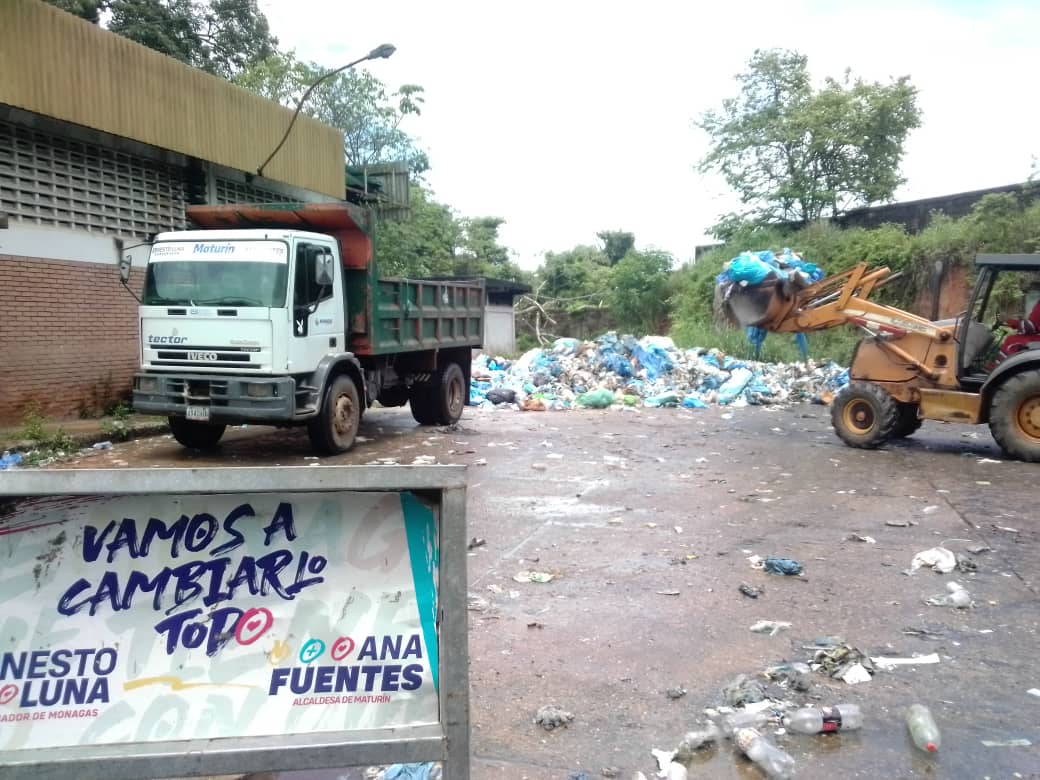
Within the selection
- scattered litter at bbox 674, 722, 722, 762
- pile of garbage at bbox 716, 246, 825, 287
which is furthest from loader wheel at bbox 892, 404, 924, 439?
scattered litter at bbox 674, 722, 722, 762

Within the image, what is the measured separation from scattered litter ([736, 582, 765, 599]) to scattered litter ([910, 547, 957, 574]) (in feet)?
3.60

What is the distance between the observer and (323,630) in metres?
1.91

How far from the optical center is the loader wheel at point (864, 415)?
9.55 meters

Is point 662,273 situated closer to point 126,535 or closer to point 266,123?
point 266,123

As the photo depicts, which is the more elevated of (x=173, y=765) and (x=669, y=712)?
(x=173, y=765)

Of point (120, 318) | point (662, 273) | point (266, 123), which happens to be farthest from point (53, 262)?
point (662, 273)

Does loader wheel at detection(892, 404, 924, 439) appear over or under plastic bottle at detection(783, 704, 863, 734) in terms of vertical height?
over

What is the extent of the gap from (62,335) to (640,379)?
10.9 metres

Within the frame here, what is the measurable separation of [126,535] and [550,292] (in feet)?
100.0

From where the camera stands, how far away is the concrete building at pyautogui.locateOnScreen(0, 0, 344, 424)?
32.3 ft

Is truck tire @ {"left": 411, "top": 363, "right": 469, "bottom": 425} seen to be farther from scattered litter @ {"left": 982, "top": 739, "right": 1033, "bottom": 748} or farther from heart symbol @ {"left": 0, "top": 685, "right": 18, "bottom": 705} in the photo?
heart symbol @ {"left": 0, "top": 685, "right": 18, "bottom": 705}

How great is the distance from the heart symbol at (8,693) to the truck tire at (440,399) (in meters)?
9.89

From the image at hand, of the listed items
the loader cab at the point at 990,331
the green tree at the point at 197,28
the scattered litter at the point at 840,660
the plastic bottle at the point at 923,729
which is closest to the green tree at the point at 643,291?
the green tree at the point at 197,28

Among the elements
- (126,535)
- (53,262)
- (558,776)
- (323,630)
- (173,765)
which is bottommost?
(558,776)
